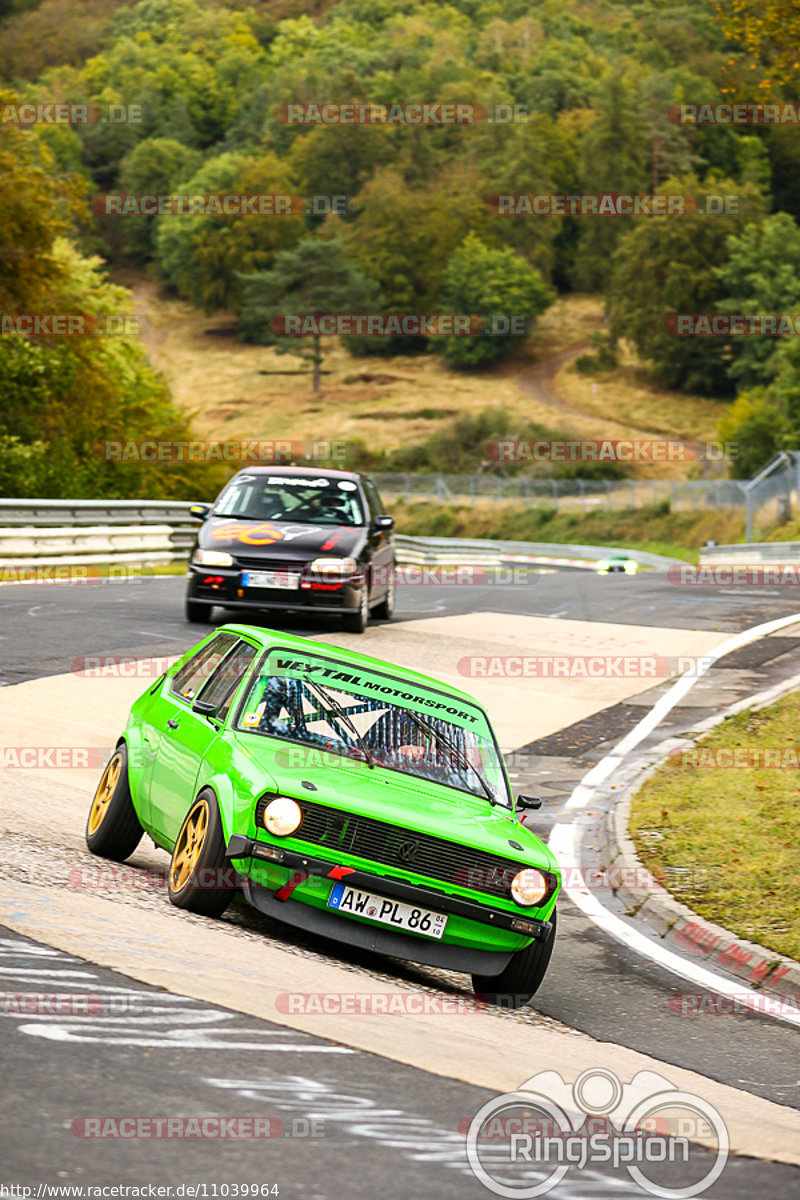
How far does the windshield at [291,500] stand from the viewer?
18172 millimetres

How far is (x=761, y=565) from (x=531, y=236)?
12290 cm

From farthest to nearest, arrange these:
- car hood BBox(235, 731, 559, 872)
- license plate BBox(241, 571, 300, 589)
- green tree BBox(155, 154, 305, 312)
Answer: 1. green tree BBox(155, 154, 305, 312)
2. license plate BBox(241, 571, 300, 589)
3. car hood BBox(235, 731, 559, 872)

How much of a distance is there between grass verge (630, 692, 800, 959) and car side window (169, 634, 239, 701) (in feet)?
10.9

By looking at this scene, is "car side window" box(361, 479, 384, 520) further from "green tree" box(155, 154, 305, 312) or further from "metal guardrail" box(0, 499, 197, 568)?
"green tree" box(155, 154, 305, 312)

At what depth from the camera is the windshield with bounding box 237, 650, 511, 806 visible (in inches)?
303

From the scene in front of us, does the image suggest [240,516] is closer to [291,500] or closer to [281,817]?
[291,500]

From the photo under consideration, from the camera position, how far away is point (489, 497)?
86812 millimetres

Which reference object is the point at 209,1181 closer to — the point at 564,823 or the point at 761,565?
the point at 564,823

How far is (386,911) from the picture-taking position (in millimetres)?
6844

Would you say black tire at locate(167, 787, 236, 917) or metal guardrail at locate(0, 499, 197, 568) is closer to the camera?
black tire at locate(167, 787, 236, 917)

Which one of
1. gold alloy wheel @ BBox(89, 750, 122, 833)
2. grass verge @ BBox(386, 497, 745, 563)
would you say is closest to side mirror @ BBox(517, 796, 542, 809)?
gold alloy wheel @ BBox(89, 750, 122, 833)

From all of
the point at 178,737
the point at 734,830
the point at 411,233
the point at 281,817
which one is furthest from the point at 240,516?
the point at 411,233

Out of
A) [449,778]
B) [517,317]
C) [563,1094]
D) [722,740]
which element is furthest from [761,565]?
[517,317]

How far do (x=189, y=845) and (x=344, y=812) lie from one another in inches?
34.3
